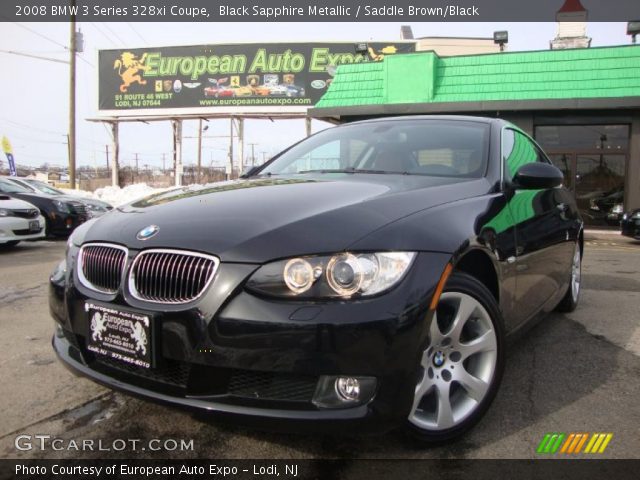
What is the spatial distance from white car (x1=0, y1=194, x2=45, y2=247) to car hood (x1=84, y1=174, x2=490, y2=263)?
23.4ft

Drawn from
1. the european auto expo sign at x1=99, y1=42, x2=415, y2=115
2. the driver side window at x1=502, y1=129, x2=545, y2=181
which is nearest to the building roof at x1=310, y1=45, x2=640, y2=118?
the european auto expo sign at x1=99, y1=42, x2=415, y2=115

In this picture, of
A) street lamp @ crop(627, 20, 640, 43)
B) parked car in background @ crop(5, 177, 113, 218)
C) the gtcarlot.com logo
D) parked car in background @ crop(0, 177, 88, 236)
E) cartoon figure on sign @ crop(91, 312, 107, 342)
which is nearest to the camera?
cartoon figure on sign @ crop(91, 312, 107, 342)

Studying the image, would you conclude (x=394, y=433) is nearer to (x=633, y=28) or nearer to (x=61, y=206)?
(x=61, y=206)

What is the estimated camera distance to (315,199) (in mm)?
2324

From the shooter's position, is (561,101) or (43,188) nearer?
(43,188)

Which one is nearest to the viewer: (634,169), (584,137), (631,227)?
(631,227)

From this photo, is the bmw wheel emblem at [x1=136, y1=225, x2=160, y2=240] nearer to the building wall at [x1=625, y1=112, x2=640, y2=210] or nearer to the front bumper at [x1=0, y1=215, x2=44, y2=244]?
the front bumper at [x1=0, y1=215, x2=44, y2=244]

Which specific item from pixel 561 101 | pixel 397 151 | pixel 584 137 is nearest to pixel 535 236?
pixel 397 151

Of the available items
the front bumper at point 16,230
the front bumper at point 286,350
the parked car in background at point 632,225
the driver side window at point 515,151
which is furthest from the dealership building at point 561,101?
the front bumper at point 286,350

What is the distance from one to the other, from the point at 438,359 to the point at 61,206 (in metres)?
10.4

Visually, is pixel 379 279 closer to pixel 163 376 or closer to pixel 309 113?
pixel 163 376

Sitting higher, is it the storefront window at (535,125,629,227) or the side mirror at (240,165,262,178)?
the storefront window at (535,125,629,227)

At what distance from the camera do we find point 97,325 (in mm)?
2146

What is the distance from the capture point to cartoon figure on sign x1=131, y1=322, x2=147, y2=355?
6.43ft
